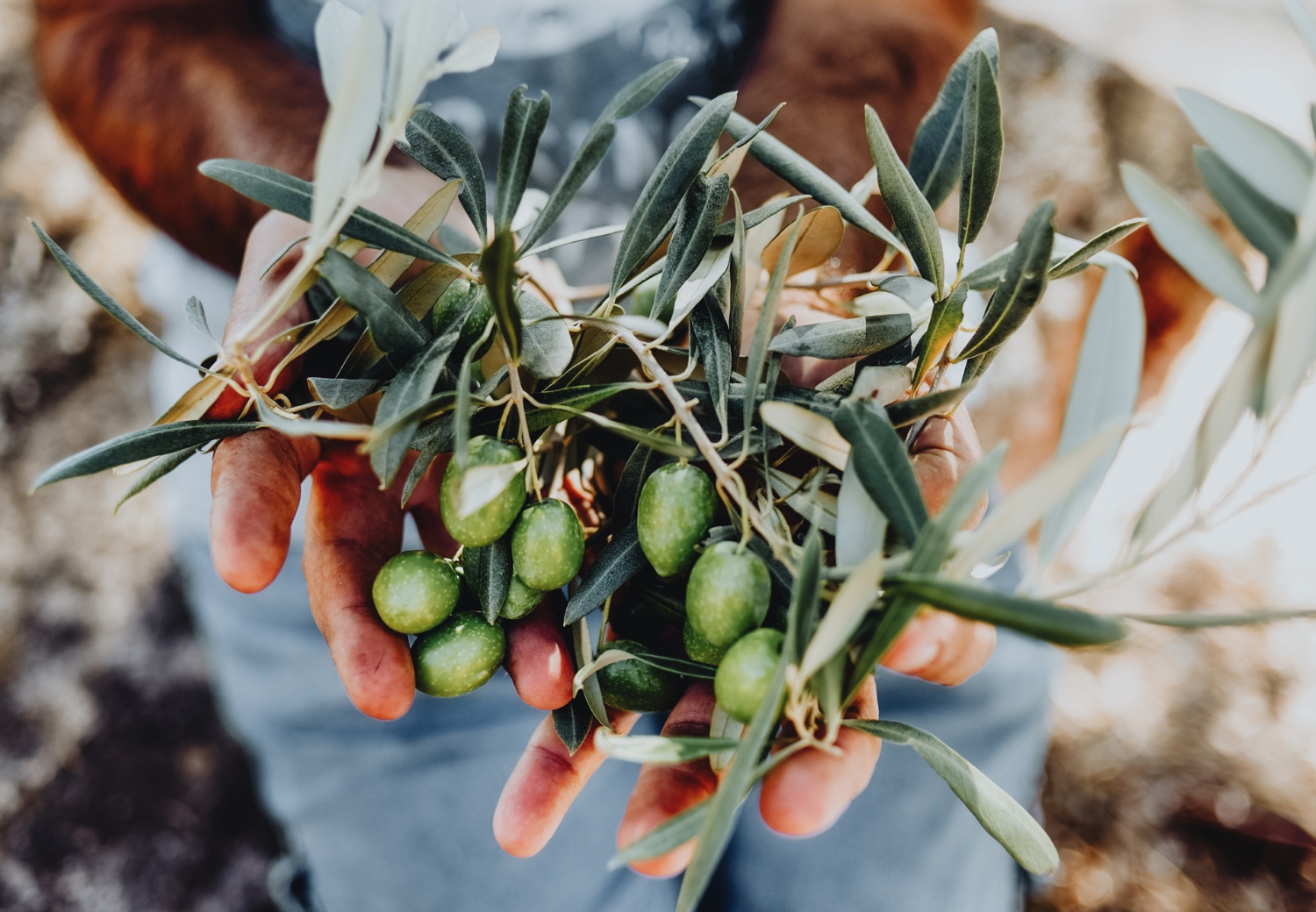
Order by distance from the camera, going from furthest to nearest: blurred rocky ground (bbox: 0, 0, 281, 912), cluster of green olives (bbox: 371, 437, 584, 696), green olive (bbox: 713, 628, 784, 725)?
1. blurred rocky ground (bbox: 0, 0, 281, 912)
2. cluster of green olives (bbox: 371, 437, 584, 696)
3. green olive (bbox: 713, 628, 784, 725)

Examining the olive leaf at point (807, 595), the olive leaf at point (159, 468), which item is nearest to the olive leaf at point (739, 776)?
the olive leaf at point (807, 595)

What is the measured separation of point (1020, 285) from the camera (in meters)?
0.65

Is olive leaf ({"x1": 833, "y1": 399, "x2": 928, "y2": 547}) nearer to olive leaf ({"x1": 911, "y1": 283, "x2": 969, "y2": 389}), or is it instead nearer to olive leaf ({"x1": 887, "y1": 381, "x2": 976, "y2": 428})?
olive leaf ({"x1": 887, "y1": 381, "x2": 976, "y2": 428})

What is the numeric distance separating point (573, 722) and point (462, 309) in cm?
42

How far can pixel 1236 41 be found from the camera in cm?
279

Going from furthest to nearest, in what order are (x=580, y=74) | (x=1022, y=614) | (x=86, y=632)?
(x=86, y=632)
(x=580, y=74)
(x=1022, y=614)

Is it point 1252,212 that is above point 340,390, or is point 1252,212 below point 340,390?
above

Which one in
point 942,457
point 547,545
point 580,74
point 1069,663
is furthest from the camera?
point 1069,663

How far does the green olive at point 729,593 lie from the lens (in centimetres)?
62

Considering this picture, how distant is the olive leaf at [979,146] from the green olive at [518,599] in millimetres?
515

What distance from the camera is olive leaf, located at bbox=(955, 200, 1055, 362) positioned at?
607 mm

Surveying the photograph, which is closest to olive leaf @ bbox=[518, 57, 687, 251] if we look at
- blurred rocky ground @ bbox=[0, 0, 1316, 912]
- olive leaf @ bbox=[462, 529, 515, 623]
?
olive leaf @ bbox=[462, 529, 515, 623]

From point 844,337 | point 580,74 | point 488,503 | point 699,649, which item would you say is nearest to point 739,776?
point 699,649

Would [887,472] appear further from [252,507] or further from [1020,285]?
[252,507]
